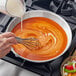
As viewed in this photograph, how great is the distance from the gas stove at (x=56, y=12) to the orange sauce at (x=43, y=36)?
0.03 meters

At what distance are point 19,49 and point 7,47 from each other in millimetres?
143

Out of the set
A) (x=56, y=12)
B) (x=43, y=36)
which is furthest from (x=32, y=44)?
(x=56, y=12)

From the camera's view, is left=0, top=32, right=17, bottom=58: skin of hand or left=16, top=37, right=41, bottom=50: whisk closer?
left=0, top=32, right=17, bottom=58: skin of hand

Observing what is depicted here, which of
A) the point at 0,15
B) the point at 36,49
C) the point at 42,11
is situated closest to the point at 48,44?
the point at 36,49

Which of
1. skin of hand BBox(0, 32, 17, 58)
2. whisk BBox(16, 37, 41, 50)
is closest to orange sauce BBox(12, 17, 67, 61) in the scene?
whisk BBox(16, 37, 41, 50)

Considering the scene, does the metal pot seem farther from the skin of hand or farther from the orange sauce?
the skin of hand

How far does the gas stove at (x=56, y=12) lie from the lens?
2.46 ft

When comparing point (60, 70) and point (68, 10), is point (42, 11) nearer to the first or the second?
point (68, 10)

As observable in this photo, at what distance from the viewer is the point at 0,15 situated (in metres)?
0.92

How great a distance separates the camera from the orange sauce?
0.77 meters

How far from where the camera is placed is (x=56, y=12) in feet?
2.97

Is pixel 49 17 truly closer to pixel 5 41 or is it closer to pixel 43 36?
pixel 43 36

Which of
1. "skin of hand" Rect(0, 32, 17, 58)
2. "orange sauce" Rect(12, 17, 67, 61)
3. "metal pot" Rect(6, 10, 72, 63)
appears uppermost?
"skin of hand" Rect(0, 32, 17, 58)

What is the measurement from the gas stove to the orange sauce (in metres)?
0.03
